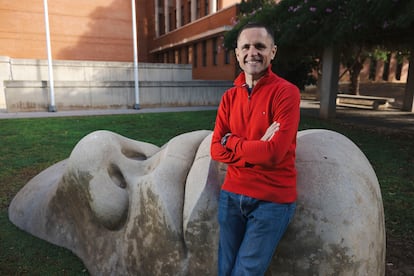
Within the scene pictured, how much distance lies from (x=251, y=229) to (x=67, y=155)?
6.28 meters

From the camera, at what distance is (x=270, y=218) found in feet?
6.20

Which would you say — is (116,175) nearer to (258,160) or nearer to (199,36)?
(258,160)

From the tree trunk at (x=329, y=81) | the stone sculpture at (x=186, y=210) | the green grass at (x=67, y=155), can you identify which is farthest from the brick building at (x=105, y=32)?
the stone sculpture at (x=186, y=210)

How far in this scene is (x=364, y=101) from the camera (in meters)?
18.7

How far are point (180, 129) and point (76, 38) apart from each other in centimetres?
2105

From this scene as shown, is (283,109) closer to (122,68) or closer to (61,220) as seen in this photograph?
(61,220)

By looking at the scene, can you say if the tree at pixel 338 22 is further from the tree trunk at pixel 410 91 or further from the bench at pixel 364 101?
the bench at pixel 364 101

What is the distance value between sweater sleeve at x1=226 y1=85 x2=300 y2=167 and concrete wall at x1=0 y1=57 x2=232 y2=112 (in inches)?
614

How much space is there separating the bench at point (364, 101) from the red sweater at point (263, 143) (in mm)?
18092

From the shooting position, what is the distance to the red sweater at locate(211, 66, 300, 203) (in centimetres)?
181

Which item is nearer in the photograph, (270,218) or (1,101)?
(270,218)

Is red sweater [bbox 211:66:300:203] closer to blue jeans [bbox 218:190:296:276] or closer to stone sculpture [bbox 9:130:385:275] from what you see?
blue jeans [bbox 218:190:296:276]

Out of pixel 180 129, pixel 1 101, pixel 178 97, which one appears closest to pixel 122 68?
pixel 178 97

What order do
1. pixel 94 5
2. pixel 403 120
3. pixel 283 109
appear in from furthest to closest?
pixel 94 5 < pixel 403 120 < pixel 283 109
